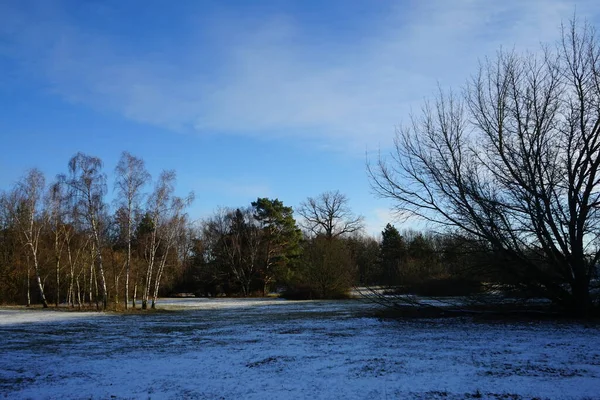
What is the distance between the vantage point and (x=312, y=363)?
10617 millimetres

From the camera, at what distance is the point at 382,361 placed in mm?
10680

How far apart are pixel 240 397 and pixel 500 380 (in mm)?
4558

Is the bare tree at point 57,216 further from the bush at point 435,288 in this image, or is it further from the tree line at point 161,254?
the bush at point 435,288

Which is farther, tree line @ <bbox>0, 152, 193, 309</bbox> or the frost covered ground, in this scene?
tree line @ <bbox>0, 152, 193, 309</bbox>

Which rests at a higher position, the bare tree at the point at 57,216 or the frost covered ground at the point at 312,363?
the bare tree at the point at 57,216

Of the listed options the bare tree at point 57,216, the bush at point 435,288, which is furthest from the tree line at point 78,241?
the bush at point 435,288

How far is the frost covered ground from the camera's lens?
8008mm

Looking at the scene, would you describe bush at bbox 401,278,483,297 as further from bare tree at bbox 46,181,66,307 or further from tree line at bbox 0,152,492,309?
bare tree at bbox 46,181,66,307

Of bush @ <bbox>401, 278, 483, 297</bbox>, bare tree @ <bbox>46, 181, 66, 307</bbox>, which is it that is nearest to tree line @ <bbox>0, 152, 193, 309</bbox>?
bare tree @ <bbox>46, 181, 66, 307</bbox>

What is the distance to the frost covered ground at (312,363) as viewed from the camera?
26.3 ft

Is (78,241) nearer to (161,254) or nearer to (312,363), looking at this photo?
(161,254)

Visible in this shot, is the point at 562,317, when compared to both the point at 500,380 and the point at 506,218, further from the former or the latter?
the point at 500,380

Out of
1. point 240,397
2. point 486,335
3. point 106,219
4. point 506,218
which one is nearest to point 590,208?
point 506,218

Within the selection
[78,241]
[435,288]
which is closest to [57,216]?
Result: [78,241]
